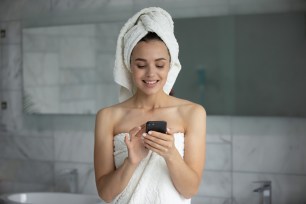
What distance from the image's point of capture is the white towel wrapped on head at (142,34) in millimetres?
986

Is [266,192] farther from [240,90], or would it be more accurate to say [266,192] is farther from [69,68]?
[69,68]

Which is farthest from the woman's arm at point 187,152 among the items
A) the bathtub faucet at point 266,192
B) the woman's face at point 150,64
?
the bathtub faucet at point 266,192

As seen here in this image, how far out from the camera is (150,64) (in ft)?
3.22

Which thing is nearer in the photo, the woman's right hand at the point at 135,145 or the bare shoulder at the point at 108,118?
the woman's right hand at the point at 135,145

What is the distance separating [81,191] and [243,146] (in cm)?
105

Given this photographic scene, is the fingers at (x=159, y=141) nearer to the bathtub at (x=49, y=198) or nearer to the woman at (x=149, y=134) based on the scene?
Answer: the woman at (x=149, y=134)

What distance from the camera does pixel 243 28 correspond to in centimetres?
221

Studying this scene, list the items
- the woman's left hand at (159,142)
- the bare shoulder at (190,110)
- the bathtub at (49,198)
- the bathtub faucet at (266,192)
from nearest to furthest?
1. the woman's left hand at (159,142)
2. the bare shoulder at (190,110)
3. the bathtub faucet at (266,192)
4. the bathtub at (49,198)

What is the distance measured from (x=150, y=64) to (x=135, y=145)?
0.60 feet

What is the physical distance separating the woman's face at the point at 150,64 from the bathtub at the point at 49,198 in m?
1.60

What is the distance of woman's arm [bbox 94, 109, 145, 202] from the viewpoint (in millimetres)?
975

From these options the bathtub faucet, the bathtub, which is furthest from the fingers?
the bathtub

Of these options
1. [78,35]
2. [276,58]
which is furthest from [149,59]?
[78,35]

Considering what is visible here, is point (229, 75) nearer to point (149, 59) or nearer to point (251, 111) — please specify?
point (251, 111)
